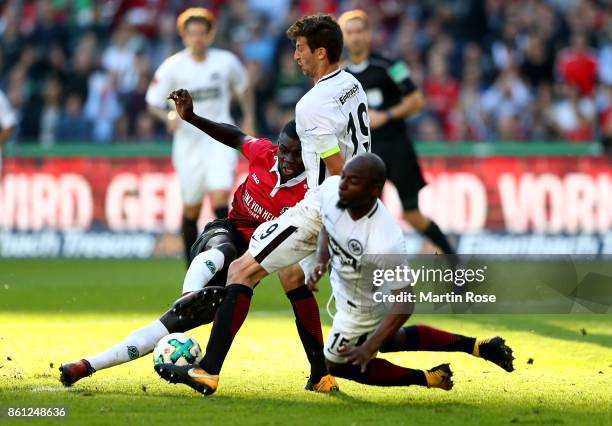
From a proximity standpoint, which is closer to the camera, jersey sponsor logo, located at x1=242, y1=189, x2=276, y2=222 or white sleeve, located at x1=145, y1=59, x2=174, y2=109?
jersey sponsor logo, located at x1=242, y1=189, x2=276, y2=222

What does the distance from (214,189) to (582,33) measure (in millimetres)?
8169

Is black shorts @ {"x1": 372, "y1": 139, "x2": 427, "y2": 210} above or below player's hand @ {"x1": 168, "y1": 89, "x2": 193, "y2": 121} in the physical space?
below

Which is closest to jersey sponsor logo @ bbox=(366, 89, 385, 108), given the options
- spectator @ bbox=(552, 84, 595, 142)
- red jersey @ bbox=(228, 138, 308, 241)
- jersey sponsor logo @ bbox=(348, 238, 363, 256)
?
red jersey @ bbox=(228, 138, 308, 241)

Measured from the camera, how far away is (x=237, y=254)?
24.7ft

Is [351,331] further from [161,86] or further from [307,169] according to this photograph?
[161,86]

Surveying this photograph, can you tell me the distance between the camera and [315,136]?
6.84 m

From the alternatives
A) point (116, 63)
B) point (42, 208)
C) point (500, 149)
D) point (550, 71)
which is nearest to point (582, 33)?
point (550, 71)

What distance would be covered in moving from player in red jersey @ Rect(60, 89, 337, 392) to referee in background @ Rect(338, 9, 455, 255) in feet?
13.2

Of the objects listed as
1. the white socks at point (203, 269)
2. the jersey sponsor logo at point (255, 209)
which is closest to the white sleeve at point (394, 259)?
the white socks at point (203, 269)

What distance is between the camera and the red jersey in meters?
7.40

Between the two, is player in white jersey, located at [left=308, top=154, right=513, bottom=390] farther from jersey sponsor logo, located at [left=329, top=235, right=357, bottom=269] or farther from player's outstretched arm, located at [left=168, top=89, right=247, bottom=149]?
player's outstretched arm, located at [left=168, top=89, right=247, bottom=149]

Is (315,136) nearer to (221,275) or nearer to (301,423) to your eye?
(221,275)

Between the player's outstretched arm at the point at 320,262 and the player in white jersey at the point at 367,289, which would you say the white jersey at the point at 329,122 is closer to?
the player in white jersey at the point at 367,289

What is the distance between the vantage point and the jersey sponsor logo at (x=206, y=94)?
12438 millimetres
